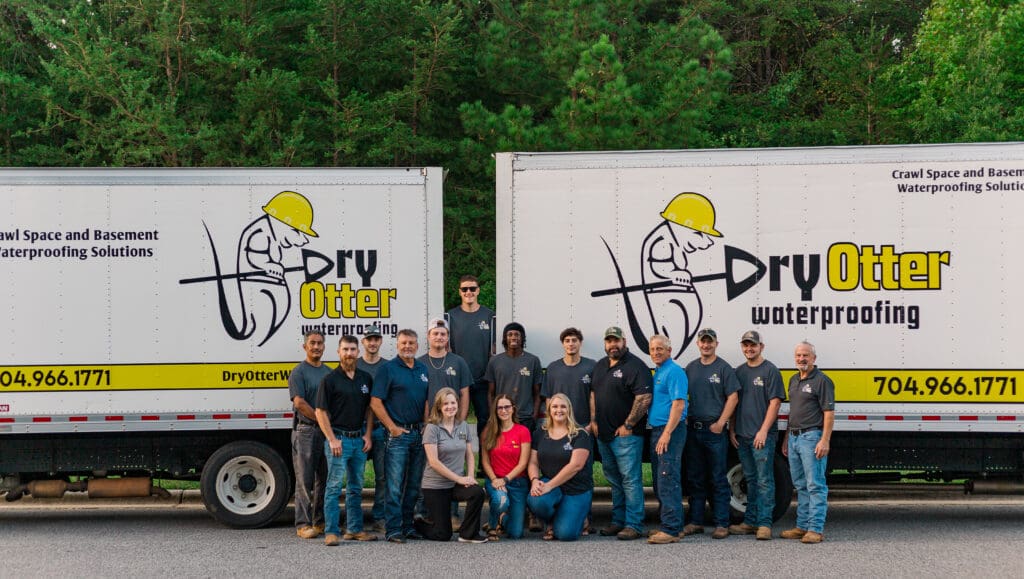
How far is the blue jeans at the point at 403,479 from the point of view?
32.3 ft

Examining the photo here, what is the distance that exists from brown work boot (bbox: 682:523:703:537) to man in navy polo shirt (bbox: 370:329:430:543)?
233 cm

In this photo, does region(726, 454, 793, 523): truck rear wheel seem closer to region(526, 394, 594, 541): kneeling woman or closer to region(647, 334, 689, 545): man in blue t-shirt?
region(647, 334, 689, 545): man in blue t-shirt

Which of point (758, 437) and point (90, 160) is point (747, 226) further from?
point (90, 160)

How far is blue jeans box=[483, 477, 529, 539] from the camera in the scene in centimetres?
985

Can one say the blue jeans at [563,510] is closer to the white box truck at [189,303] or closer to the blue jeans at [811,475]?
the blue jeans at [811,475]

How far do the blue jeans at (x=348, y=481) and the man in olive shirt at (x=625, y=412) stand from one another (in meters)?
2.09

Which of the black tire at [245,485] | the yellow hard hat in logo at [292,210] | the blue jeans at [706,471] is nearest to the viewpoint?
the blue jeans at [706,471]

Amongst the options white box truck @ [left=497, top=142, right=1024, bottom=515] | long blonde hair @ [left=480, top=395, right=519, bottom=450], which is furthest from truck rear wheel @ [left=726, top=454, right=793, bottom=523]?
long blonde hair @ [left=480, top=395, right=519, bottom=450]

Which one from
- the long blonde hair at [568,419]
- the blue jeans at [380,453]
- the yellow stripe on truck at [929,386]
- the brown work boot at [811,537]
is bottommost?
the brown work boot at [811,537]

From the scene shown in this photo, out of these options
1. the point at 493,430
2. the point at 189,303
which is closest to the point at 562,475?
the point at 493,430

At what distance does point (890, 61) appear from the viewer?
29.8m

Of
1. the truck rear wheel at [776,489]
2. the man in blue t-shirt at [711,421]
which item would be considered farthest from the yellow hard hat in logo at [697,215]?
the truck rear wheel at [776,489]

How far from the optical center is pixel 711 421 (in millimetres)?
10109

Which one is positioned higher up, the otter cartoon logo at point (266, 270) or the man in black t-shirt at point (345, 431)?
the otter cartoon logo at point (266, 270)
